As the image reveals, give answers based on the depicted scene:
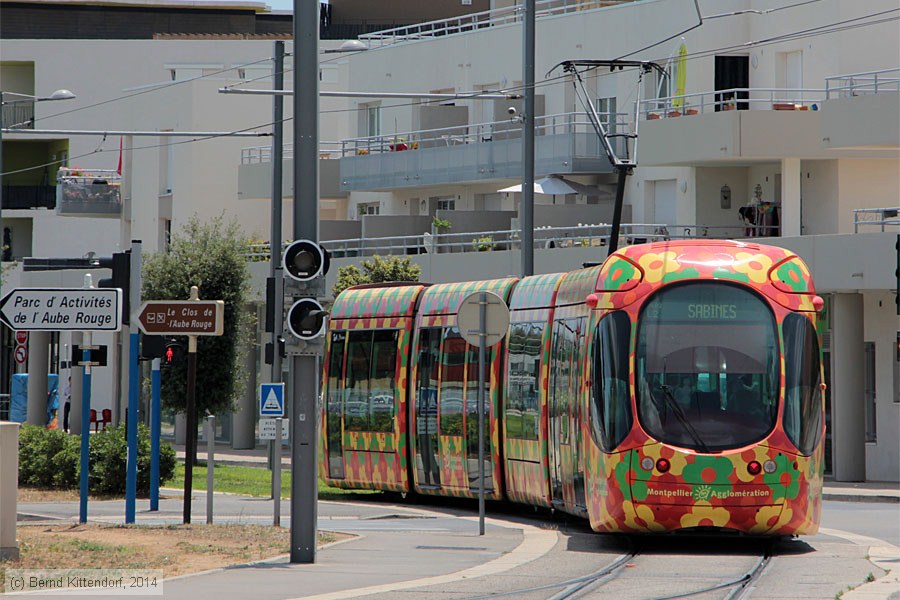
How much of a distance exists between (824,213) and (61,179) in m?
→ 29.9

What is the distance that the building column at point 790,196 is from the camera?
123 feet

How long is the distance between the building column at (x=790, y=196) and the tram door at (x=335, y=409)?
14.2 m

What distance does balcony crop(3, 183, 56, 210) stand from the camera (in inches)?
2896

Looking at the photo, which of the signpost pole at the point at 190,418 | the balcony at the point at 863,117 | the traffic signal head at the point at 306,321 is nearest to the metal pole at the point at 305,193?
the traffic signal head at the point at 306,321

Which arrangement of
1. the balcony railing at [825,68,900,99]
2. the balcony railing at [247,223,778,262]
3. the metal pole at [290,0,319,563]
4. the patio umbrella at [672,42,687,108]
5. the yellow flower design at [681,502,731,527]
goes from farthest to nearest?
the patio umbrella at [672,42,687,108] → the balcony railing at [247,223,778,262] → the balcony railing at [825,68,900,99] → the yellow flower design at [681,502,731,527] → the metal pole at [290,0,319,563]

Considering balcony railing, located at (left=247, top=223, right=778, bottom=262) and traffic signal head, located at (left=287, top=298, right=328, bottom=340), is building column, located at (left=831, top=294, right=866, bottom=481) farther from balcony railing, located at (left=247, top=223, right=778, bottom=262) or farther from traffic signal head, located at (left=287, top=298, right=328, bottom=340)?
traffic signal head, located at (left=287, top=298, right=328, bottom=340)

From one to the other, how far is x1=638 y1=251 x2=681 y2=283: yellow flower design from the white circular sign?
250 centimetres

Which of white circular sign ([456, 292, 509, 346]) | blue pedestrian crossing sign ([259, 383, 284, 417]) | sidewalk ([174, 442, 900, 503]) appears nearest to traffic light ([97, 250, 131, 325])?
blue pedestrian crossing sign ([259, 383, 284, 417])

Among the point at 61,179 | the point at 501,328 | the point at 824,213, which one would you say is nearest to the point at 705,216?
the point at 824,213

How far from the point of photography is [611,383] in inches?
701

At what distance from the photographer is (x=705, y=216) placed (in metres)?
41.2

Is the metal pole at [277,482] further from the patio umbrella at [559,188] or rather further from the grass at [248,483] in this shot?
the patio umbrella at [559,188]

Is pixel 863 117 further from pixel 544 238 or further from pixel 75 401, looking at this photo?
pixel 75 401

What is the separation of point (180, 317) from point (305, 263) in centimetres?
528
